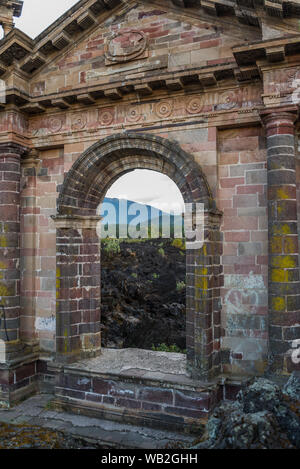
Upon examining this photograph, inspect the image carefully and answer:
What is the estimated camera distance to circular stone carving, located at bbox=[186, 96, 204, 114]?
6.04 m

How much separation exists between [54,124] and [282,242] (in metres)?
4.69

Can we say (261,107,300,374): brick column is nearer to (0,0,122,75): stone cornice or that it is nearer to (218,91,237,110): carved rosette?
(218,91,237,110): carved rosette

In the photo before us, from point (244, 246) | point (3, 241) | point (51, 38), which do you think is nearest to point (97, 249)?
point (3, 241)

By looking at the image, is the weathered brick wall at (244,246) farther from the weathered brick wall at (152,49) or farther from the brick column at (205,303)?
the weathered brick wall at (152,49)

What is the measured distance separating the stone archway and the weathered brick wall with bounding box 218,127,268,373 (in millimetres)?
194

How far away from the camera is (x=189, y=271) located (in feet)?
19.7

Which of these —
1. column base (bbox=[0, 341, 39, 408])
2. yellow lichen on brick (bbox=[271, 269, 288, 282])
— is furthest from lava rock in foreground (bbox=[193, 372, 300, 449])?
column base (bbox=[0, 341, 39, 408])

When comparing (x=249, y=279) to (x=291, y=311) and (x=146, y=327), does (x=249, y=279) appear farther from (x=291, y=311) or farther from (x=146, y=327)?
(x=146, y=327)

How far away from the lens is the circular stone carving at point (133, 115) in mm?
6438

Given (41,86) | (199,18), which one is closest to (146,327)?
(41,86)

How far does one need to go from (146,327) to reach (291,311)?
982 centimetres

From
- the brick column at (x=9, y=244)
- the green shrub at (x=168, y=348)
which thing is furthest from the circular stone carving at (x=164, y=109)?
the green shrub at (x=168, y=348)

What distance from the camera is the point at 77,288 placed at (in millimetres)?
6891

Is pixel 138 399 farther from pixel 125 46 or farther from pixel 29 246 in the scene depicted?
pixel 125 46
